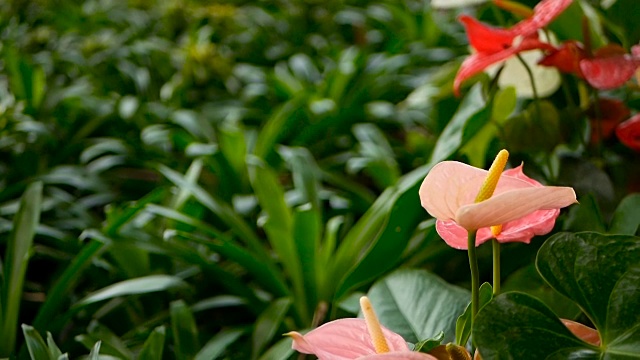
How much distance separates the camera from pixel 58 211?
3.54 ft

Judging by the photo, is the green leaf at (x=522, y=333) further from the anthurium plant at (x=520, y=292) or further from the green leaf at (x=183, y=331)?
the green leaf at (x=183, y=331)

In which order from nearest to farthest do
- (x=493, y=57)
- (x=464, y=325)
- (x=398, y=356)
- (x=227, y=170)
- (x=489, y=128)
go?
(x=398, y=356) < (x=464, y=325) < (x=493, y=57) < (x=489, y=128) < (x=227, y=170)

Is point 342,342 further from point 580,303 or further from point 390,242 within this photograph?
point 390,242

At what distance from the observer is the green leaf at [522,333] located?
0.36m

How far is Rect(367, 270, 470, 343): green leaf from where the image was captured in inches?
22.3

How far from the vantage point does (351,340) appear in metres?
0.42

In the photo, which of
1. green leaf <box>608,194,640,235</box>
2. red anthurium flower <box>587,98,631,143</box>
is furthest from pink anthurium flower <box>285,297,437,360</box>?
red anthurium flower <box>587,98,631,143</box>

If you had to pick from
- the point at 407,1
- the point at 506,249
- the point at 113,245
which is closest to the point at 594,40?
the point at 506,249

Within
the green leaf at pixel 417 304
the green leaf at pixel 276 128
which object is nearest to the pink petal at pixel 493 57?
the green leaf at pixel 417 304

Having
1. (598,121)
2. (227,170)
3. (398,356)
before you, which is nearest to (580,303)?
(398,356)

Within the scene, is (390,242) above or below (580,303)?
below

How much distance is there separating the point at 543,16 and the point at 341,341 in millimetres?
405

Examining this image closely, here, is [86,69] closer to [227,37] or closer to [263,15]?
[227,37]

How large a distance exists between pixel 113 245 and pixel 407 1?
182 cm
